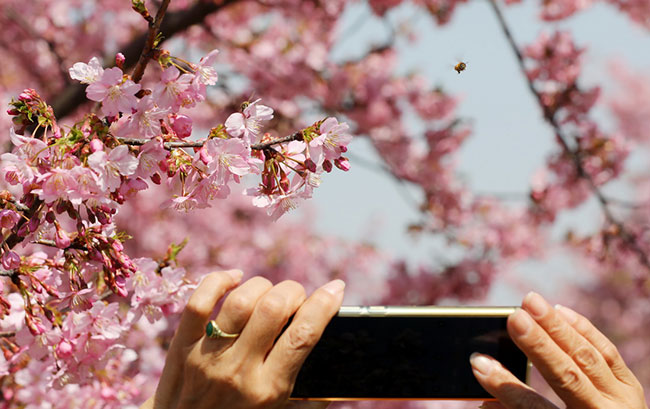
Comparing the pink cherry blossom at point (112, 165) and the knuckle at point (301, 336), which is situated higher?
the pink cherry blossom at point (112, 165)

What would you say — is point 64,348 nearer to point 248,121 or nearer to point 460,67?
point 248,121

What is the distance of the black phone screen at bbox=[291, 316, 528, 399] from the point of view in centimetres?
174

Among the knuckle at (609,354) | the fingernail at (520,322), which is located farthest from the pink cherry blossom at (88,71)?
the knuckle at (609,354)

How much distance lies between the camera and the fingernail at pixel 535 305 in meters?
1.58

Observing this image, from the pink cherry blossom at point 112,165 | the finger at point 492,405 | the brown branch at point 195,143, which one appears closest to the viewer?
the pink cherry blossom at point 112,165

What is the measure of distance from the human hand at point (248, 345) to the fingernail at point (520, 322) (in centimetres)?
40

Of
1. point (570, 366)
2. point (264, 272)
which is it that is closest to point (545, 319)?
point (570, 366)

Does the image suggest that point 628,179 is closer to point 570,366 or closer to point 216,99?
point 216,99

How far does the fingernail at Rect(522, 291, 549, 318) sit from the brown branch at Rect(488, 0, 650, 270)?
316 cm

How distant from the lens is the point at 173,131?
1.59m

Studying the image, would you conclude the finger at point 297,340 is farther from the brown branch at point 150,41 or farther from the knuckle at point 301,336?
the brown branch at point 150,41

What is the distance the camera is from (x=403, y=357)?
180cm

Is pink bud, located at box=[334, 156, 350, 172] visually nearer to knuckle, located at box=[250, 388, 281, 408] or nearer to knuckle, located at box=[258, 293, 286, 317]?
knuckle, located at box=[258, 293, 286, 317]

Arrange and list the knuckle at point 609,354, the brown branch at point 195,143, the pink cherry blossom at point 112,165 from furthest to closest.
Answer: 1. the knuckle at point 609,354
2. the brown branch at point 195,143
3. the pink cherry blossom at point 112,165
